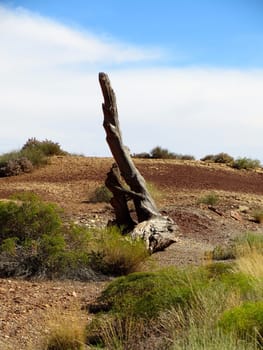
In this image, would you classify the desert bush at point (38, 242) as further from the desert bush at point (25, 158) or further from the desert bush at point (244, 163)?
the desert bush at point (244, 163)

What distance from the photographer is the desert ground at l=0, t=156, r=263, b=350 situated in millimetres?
11000

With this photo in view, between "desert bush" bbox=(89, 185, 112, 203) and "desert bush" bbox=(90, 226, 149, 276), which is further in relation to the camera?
"desert bush" bbox=(89, 185, 112, 203)

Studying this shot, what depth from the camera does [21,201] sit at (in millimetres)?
15367

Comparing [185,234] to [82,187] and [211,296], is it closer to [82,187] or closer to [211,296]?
[82,187]

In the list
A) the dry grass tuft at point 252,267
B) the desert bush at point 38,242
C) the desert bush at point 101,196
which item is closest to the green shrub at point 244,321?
the dry grass tuft at point 252,267

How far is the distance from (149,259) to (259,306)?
22.1ft

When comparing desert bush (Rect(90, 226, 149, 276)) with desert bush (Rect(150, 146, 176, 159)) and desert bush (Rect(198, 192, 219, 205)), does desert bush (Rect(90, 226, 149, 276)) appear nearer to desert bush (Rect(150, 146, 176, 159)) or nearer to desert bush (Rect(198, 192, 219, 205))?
desert bush (Rect(198, 192, 219, 205))

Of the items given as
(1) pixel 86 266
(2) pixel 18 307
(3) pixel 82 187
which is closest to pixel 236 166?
(3) pixel 82 187

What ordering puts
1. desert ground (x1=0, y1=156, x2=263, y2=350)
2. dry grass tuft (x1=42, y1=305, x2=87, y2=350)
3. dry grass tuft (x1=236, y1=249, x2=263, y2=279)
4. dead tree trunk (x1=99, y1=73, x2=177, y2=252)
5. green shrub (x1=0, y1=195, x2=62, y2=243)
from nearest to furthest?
dry grass tuft (x1=42, y1=305, x2=87, y2=350)
desert ground (x1=0, y1=156, x2=263, y2=350)
dry grass tuft (x1=236, y1=249, x2=263, y2=279)
green shrub (x1=0, y1=195, x2=62, y2=243)
dead tree trunk (x1=99, y1=73, x2=177, y2=252)

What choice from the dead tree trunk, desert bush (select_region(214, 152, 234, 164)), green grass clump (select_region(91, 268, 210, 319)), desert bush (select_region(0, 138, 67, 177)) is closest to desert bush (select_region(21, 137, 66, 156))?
desert bush (select_region(0, 138, 67, 177))

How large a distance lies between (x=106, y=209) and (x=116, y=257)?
31.6 feet

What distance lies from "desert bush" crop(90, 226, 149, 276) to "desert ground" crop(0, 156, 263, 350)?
0.81 meters

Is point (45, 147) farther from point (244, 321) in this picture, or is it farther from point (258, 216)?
point (244, 321)

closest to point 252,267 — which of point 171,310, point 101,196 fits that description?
point 171,310
